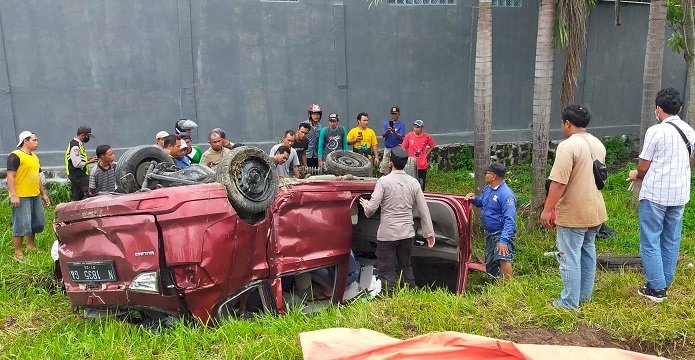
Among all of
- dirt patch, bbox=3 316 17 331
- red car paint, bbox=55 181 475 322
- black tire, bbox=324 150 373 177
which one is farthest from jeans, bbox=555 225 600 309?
dirt patch, bbox=3 316 17 331

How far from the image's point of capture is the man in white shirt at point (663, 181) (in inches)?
161

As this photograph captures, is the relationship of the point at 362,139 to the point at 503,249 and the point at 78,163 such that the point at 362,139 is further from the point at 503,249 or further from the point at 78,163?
the point at 503,249

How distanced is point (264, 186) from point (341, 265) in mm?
1092

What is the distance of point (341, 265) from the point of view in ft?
15.7

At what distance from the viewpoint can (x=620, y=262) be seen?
18.0ft

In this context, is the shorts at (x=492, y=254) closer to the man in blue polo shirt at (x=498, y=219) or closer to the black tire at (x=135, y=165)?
the man in blue polo shirt at (x=498, y=219)

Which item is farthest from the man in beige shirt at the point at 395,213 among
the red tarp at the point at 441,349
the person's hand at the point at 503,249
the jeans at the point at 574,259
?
the red tarp at the point at 441,349

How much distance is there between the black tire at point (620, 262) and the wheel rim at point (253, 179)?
11.7 ft

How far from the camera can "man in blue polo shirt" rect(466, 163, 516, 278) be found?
5227 mm

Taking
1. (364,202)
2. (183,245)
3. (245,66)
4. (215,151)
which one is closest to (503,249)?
(364,202)

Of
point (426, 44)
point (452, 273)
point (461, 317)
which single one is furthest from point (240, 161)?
point (426, 44)

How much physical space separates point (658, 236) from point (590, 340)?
1.13m

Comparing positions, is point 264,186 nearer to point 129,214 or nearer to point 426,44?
point 129,214

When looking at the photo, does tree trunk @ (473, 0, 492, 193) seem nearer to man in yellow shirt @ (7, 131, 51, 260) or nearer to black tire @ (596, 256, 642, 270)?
black tire @ (596, 256, 642, 270)
